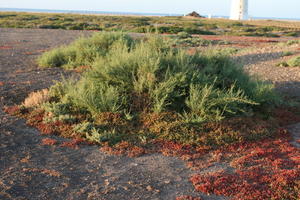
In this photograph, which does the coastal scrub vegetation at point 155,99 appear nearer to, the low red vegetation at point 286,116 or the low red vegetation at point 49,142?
the low red vegetation at point 286,116

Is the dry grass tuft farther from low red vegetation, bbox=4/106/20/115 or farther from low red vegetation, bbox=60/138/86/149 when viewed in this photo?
low red vegetation, bbox=60/138/86/149

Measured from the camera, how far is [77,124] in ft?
24.2

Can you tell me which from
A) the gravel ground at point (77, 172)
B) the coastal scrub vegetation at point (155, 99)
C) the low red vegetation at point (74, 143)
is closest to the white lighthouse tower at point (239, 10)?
the coastal scrub vegetation at point (155, 99)

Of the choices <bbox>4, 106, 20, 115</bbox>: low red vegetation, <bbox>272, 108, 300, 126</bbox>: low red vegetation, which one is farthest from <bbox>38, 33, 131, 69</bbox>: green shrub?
<bbox>272, 108, 300, 126</bbox>: low red vegetation

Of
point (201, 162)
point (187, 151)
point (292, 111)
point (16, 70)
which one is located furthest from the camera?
point (16, 70)

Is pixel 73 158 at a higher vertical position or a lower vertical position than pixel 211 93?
lower

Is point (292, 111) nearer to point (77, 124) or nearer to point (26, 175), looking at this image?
point (77, 124)

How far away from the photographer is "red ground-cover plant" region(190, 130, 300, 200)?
479 centimetres

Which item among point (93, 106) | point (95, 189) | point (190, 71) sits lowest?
point (95, 189)

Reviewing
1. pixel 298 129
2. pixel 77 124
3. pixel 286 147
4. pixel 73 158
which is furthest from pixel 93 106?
pixel 298 129

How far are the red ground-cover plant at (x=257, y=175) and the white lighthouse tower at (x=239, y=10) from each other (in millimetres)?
84867

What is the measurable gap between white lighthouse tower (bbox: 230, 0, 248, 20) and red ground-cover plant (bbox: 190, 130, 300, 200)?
84867 mm

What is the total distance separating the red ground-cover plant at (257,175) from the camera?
479cm

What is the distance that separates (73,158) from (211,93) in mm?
3194
